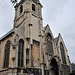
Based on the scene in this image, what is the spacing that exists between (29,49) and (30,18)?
7.06m

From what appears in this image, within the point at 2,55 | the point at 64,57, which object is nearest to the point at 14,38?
the point at 2,55

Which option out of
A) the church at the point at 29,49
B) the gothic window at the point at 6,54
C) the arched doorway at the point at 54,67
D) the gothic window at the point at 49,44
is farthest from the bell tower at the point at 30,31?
the arched doorway at the point at 54,67

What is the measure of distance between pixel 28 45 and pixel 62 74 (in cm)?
1068

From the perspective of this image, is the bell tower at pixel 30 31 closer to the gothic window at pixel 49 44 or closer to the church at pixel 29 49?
the church at pixel 29 49

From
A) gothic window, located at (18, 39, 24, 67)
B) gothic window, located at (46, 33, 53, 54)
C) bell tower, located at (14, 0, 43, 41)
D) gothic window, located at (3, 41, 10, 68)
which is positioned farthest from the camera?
gothic window, located at (46, 33, 53, 54)

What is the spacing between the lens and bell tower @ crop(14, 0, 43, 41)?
20322 mm

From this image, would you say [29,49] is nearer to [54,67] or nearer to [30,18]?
[30,18]

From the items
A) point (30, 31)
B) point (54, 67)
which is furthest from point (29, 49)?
point (54, 67)

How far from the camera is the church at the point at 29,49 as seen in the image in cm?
1686

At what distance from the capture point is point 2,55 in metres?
21.0

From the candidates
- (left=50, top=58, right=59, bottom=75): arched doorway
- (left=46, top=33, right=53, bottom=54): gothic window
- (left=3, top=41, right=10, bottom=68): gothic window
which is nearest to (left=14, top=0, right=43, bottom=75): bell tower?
(left=46, top=33, right=53, bottom=54): gothic window

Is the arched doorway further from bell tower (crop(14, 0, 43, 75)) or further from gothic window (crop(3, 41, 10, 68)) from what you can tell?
gothic window (crop(3, 41, 10, 68))

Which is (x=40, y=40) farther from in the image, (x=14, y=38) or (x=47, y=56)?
(x=14, y=38)

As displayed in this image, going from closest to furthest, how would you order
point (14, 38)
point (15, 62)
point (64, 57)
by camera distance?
1. point (15, 62)
2. point (14, 38)
3. point (64, 57)
